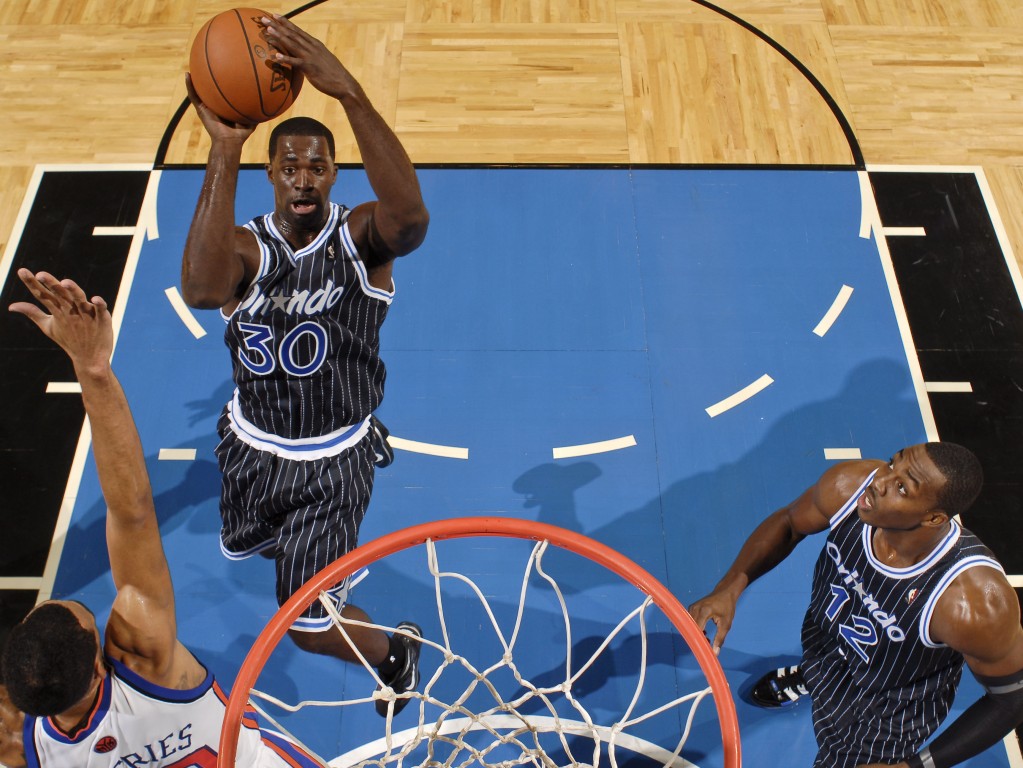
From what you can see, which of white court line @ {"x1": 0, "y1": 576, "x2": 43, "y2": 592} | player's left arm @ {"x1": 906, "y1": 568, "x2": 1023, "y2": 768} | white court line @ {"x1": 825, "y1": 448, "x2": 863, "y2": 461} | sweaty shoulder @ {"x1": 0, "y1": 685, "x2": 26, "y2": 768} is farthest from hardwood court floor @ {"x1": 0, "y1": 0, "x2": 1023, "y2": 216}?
sweaty shoulder @ {"x1": 0, "y1": 685, "x2": 26, "y2": 768}

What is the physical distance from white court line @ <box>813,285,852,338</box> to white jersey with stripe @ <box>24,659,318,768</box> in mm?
3820

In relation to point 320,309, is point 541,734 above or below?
below

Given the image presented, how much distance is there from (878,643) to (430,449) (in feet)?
8.02

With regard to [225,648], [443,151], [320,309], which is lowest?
[225,648]

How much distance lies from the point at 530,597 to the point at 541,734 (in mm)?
672

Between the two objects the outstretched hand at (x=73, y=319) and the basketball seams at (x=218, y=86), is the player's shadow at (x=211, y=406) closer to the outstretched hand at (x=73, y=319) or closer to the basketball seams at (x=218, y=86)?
the basketball seams at (x=218, y=86)

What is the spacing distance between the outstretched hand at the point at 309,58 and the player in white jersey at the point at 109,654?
47.8 inches

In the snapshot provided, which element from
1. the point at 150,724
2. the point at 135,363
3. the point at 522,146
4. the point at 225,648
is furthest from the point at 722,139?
the point at 150,724

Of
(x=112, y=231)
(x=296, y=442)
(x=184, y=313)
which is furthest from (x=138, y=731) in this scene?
(x=112, y=231)

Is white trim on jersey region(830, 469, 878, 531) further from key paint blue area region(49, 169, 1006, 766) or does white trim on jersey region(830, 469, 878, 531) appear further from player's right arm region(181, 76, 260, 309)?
player's right arm region(181, 76, 260, 309)

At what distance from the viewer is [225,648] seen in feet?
14.7

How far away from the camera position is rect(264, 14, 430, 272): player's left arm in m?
3.34

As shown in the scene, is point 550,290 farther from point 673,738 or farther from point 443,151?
point 673,738

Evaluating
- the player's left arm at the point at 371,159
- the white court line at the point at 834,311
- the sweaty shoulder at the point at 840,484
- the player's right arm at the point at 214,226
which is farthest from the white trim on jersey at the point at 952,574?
the player's right arm at the point at 214,226
